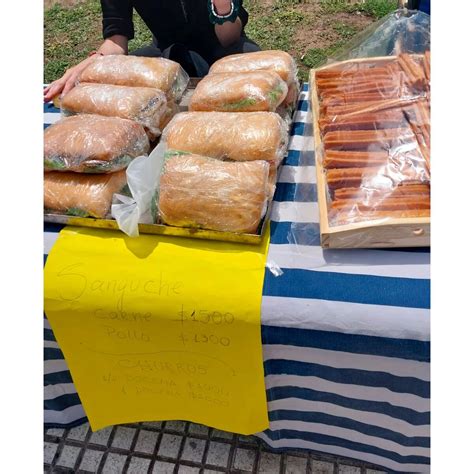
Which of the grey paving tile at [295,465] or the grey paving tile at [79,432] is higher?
the grey paving tile at [79,432]

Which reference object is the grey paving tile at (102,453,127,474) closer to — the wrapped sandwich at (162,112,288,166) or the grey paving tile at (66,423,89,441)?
the grey paving tile at (66,423,89,441)

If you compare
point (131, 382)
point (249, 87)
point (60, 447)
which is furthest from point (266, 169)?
point (60, 447)

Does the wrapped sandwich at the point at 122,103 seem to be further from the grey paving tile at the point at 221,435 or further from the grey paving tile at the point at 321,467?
the grey paving tile at the point at 321,467

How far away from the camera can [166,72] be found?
5.52 feet

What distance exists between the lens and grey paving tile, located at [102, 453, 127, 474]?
167 cm

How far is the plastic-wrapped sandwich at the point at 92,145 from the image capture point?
132 cm

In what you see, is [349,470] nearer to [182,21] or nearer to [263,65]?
[263,65]

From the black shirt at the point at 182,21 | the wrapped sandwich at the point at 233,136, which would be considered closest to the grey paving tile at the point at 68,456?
the wrapped sandwich at the point at 233,136

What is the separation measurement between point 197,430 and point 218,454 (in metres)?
0.12

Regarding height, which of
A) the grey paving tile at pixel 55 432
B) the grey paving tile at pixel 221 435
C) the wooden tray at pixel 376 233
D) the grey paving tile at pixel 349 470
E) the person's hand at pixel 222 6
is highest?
the person's hand at pixel 222 6

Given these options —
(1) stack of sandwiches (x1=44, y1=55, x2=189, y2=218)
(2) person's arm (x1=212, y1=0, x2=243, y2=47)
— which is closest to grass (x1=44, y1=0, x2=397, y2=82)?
(2) person's arm (x1=212, y1=0, x2=243, y2=47)

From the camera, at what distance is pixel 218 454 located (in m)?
1.68

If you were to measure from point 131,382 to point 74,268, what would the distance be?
16.9 inches

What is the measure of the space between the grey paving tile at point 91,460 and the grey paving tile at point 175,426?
10.1 inches
